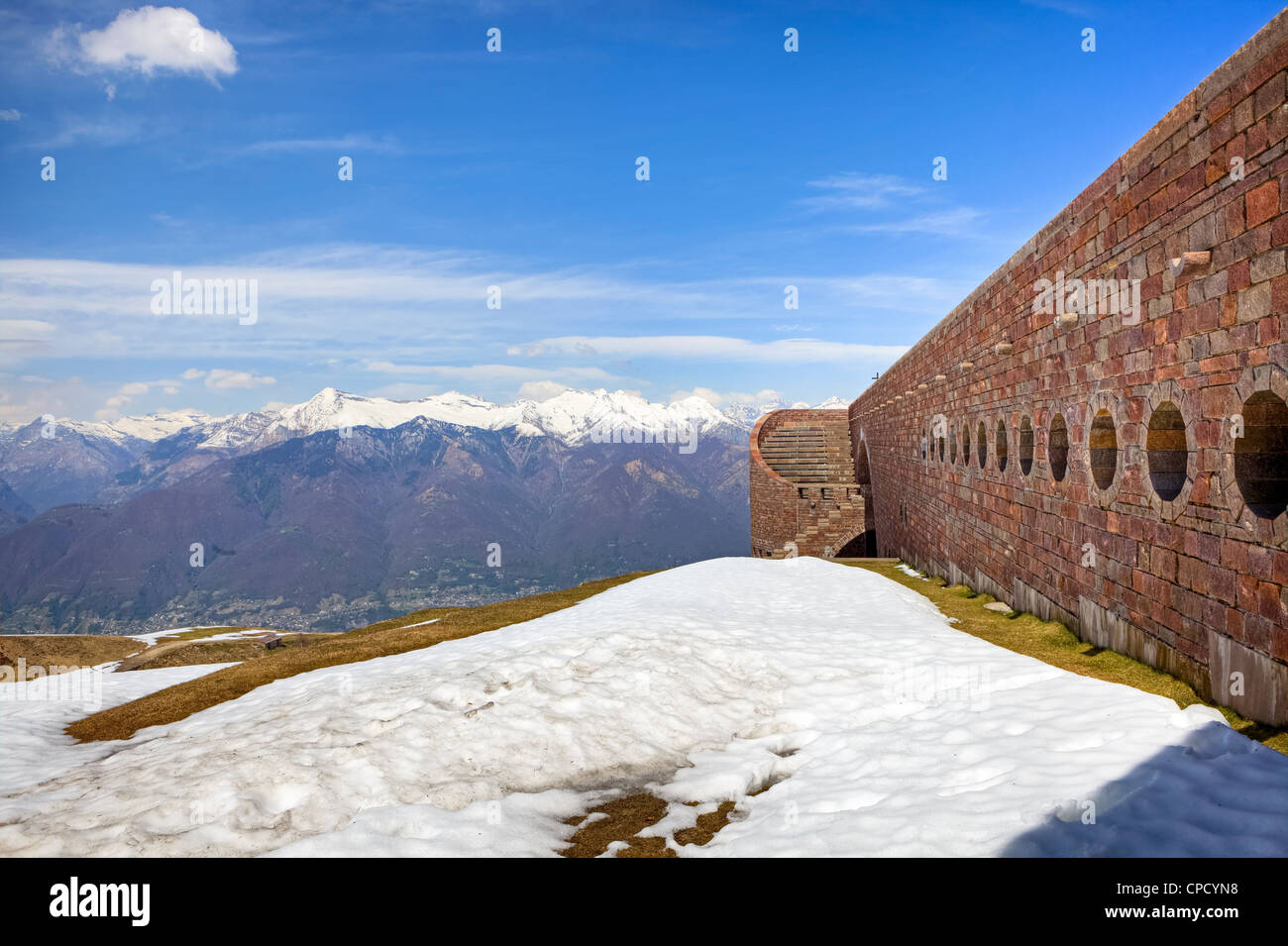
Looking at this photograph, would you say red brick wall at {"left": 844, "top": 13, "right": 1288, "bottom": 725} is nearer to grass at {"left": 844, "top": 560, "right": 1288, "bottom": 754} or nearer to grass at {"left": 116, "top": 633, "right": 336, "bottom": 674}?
grass at {"left": 844, "top": 560, "right": 1288, "bottom": 754}

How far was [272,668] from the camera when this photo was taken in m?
11.3

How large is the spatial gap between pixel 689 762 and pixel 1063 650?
5.40 metres

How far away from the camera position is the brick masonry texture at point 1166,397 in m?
5.40

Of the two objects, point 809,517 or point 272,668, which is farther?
point 809,517

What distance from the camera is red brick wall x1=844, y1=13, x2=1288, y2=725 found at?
538 cm

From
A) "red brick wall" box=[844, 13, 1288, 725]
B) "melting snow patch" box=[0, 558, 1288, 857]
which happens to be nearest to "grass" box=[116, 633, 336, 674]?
"melting snow patch" box=[0, 558, 1288, 857]

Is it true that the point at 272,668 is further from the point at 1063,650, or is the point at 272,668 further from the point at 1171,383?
the point at 1171,383

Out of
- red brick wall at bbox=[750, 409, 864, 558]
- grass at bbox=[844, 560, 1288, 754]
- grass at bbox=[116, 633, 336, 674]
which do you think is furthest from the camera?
red brick wall at bbox=[750, 409, 864, 558]

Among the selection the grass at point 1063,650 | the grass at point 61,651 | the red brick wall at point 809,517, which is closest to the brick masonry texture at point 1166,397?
the grass at point 1063,650

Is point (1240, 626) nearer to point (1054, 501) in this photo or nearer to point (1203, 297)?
point (1203, 297)

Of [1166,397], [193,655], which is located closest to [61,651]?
[193,655]

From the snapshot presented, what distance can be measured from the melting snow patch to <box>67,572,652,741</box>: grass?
0.64 meters

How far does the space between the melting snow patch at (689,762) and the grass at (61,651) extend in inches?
579
